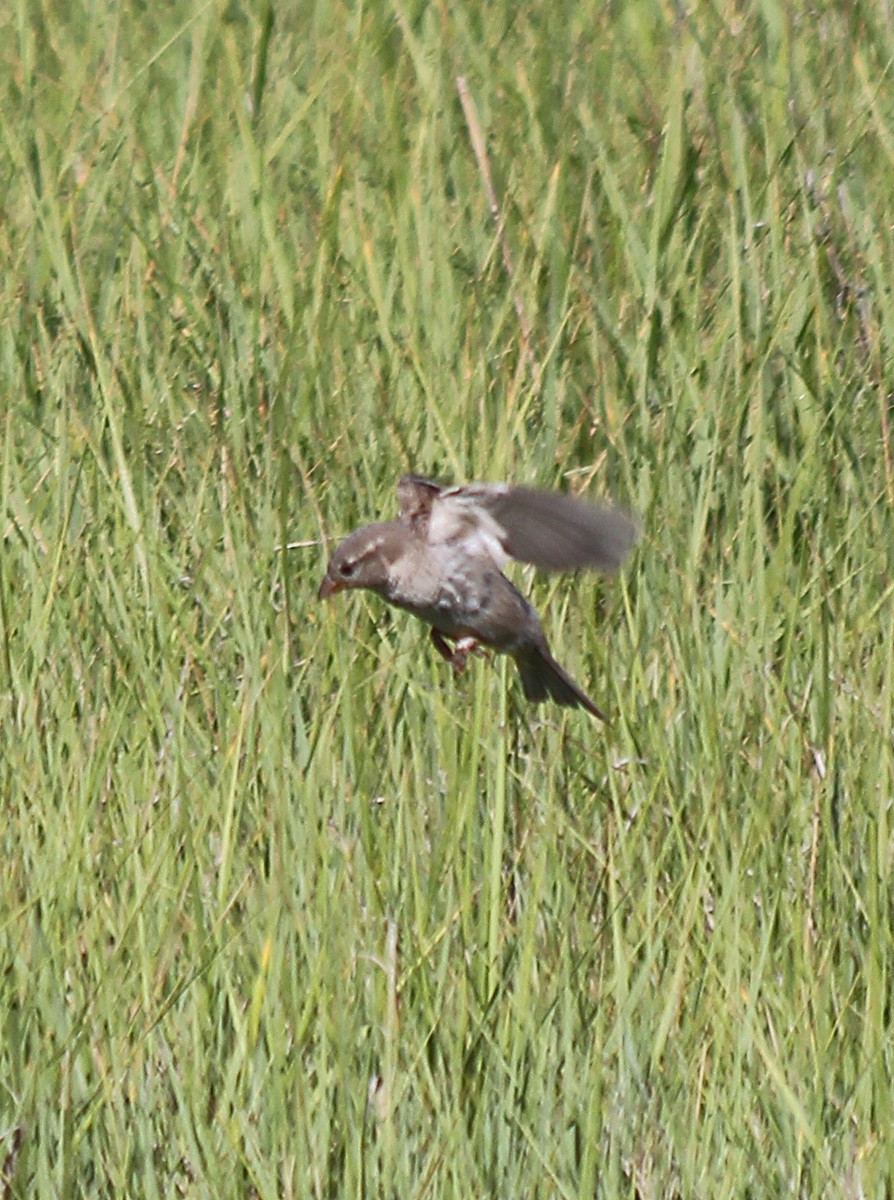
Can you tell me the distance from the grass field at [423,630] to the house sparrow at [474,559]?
0.22 ft

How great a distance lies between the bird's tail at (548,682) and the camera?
221 cm

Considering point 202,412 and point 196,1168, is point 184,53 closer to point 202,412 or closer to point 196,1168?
point 202,412

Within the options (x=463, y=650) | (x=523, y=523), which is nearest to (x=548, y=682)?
(x=463, y=650)

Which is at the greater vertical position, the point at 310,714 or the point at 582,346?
the point at 582,346

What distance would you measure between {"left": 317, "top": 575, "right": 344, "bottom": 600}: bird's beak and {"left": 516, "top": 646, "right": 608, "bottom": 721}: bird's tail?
9.9 inches

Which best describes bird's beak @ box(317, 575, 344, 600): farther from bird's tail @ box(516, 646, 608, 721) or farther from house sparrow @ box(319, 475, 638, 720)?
bird's tail @ box(516, 646, 608, 721)

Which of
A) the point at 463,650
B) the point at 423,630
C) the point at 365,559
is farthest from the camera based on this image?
the point at 423,630

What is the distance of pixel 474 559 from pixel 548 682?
0.17m

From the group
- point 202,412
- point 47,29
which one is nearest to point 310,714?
point 202,412

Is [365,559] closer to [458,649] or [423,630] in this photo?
[458,649]

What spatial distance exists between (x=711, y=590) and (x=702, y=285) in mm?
646

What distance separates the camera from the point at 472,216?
9.71ft

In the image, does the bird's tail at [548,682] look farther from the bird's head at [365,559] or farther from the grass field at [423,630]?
the bird's head at [365,559]

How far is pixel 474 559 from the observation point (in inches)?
87.3
